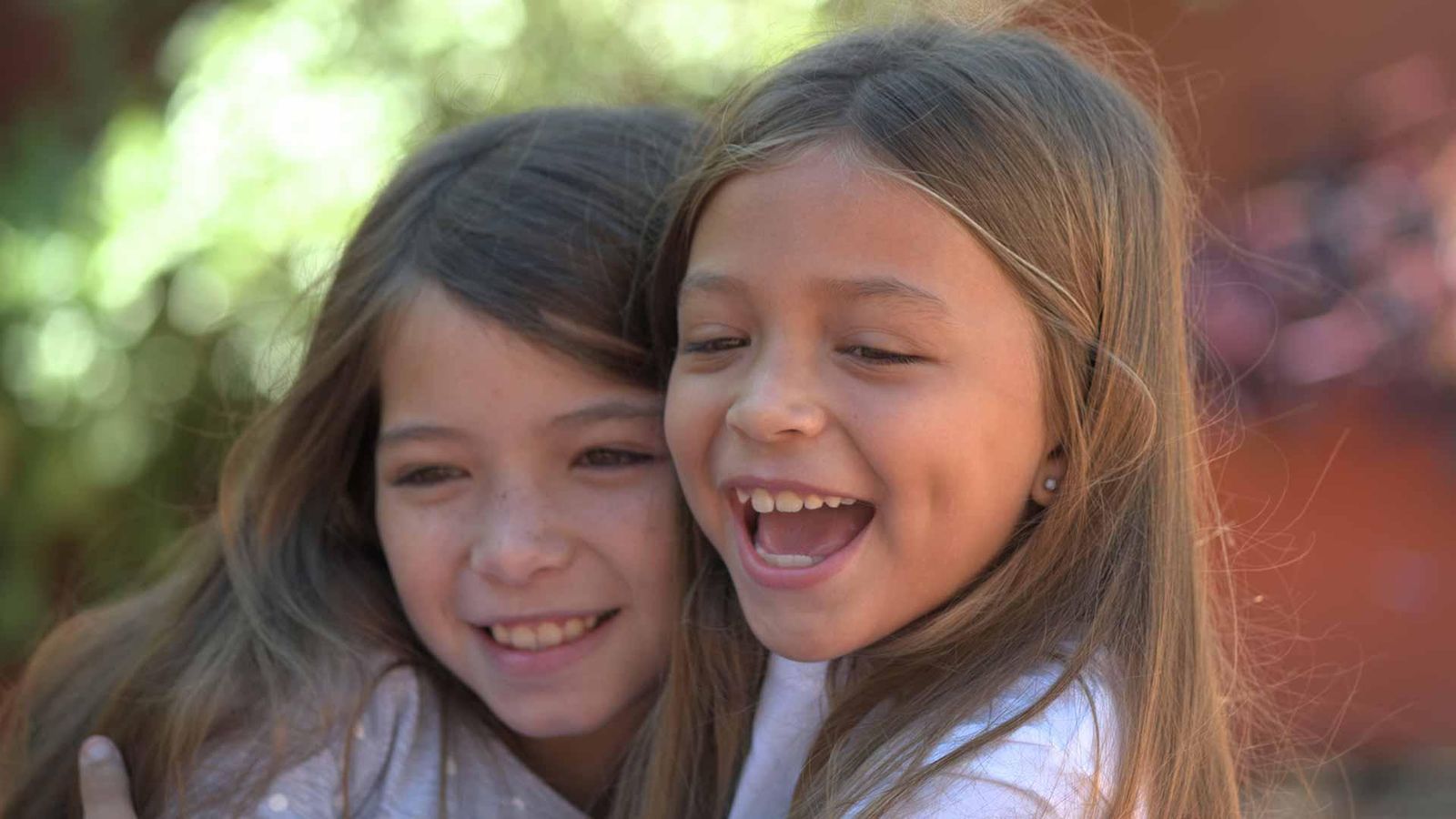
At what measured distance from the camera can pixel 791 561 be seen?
175 cm

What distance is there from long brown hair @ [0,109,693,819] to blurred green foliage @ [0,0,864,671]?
1.05m

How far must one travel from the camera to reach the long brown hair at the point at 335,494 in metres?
2.11

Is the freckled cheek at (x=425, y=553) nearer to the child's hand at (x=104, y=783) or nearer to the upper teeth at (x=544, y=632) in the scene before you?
the upper teeth at (x=544, y=632)

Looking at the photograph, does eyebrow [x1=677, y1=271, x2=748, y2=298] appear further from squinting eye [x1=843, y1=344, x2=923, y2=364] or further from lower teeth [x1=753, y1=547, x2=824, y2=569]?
lower teeth [x1=753, y1=547, x2=824, y2=569]

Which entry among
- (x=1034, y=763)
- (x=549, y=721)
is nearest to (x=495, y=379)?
(x=549, y=721)

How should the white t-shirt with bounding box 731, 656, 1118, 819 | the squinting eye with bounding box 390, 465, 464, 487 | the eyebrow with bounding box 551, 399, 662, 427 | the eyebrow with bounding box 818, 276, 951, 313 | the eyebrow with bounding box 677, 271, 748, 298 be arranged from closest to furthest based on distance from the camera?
the white t-shirt with bounding box 731, 656, 1118, 819
the eyebrow with bounding box 818, 276, 951, 313
the eyebrow with bounding box 677, 271, 748, 298
the eyebrow with bounding box 551, 399, 662, 427
the squinting eye with bounding box 390, 465, 464, 487

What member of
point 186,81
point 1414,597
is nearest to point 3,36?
point 186,81

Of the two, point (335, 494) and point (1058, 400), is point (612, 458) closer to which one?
point (335, 494)

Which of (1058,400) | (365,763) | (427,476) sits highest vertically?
(1058,400)

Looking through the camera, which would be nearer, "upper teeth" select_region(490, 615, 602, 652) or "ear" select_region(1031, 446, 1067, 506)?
"ear" select_region(1031, 446, 1067, 506)

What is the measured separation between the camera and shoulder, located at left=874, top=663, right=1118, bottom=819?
1.52 metres

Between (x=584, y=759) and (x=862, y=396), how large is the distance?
985mm

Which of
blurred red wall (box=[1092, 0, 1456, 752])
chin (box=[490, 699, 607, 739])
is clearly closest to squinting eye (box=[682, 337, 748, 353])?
chin (box=[490, 699, 607, 739])

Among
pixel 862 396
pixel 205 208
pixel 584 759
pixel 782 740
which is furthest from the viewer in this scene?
pixel 205 208
